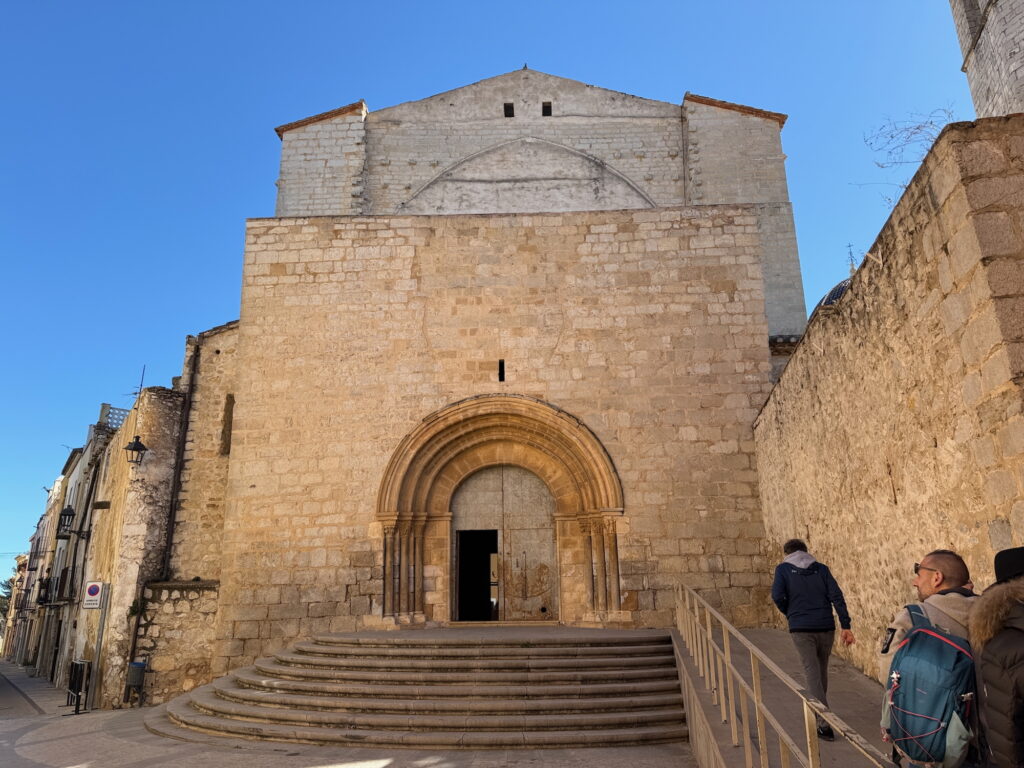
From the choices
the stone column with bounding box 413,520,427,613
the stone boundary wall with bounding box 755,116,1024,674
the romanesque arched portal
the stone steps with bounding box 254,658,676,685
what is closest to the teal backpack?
the stone boundary wall with bounding box 755,116,1024,674

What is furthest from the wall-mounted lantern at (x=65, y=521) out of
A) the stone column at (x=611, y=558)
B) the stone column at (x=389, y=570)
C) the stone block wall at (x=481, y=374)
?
the stone column at (x=611, y=558)

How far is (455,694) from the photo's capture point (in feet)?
21.1

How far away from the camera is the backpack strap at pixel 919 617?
7.04ft

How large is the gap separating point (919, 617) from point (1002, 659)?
27 centimetres

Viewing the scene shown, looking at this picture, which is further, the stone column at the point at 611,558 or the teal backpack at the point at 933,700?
the stone column at the point at 611,558

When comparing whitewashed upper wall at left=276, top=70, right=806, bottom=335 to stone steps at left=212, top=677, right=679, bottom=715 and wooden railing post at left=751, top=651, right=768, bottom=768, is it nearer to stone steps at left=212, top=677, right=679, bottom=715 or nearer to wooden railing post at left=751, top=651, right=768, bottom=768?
stone steps at left=212, top=677, right=679, bottom=715

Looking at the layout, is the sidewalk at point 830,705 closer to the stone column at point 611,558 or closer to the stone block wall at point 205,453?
the stone column at point 611,558

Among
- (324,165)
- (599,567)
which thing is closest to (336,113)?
(324,165)

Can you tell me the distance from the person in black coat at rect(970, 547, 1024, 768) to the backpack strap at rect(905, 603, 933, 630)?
0.12 meters

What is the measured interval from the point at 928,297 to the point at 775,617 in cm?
559

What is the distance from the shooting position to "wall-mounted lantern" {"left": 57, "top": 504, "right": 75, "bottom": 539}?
1694 cm

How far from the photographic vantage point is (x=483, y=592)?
10102 mm

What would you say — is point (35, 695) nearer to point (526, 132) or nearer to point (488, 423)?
point (488, 423)

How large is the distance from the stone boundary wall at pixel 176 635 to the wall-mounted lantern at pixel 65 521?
8.76 metres
